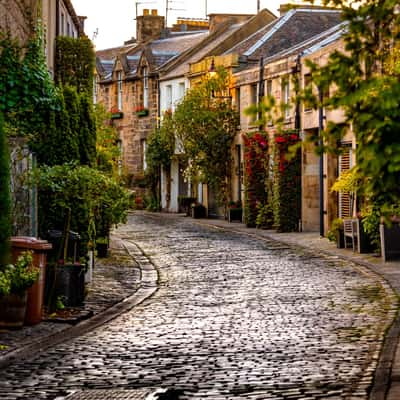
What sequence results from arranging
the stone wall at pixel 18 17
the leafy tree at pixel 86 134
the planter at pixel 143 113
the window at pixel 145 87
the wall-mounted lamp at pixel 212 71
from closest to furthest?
the leafy tree at pixel 86 134 < the stone wall at pixel 18 17 < the wall-mounted lamp at pixel 212 71 < the planter at pixel 143 113 < the window at pixel 145 87

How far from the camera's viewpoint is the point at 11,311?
1377cm

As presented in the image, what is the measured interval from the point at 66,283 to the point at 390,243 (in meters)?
9.26

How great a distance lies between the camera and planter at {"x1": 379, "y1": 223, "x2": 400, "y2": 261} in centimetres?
2327

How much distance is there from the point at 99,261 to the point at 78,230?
21.6ft

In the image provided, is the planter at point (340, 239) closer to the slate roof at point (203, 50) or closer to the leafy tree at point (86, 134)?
the leafy tree at point (86, 134)

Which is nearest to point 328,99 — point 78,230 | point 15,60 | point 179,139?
point 78,230

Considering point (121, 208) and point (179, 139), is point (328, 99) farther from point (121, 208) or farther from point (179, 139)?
point (179, 139)

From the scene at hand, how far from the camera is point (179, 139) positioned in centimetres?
4628

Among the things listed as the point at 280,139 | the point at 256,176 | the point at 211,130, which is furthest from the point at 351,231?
the point at 211,130

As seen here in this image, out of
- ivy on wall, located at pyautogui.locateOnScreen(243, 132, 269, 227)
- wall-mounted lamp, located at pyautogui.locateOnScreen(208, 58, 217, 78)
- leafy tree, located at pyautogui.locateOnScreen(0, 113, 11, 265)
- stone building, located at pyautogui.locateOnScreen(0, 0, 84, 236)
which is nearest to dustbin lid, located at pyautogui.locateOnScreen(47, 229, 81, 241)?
stone building, located at pyautogui.locateOnScreen(0, 0, 84, 236)

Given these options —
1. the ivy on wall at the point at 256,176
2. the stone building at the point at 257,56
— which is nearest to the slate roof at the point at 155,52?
the stone building at the point at 257,56

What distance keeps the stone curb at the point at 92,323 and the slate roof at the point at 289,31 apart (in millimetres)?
23453

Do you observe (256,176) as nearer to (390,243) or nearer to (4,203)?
(390,243)

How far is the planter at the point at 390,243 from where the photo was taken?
23266 mm
